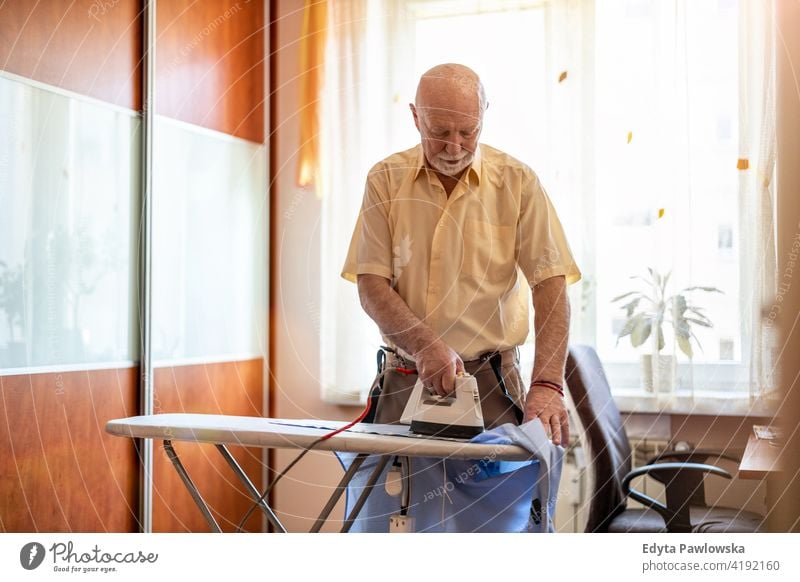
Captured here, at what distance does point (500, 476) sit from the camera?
1665 millimetres

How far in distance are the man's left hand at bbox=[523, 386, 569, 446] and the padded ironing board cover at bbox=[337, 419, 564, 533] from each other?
0.03 metres

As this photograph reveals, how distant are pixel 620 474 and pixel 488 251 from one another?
97 centimetres

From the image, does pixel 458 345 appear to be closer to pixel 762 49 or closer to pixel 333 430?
pixel 333 430

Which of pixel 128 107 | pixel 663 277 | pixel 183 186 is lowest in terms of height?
pixel 663 277

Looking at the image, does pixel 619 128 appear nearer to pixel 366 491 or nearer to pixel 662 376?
pixel 662 376

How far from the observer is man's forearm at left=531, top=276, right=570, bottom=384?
1735 millimetres

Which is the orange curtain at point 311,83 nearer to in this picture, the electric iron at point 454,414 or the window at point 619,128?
the window at point 619,128

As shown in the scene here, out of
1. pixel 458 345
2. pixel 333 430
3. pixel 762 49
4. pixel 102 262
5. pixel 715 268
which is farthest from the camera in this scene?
pixel 102 262

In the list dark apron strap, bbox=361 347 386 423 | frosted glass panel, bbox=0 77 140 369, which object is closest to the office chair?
dark apron strap, bbox=361 347 386 423

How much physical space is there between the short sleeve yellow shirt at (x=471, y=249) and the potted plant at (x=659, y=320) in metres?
0.78

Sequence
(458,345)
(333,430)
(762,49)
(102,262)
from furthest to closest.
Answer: (102,262), (762,49), (458,345), (333,430)

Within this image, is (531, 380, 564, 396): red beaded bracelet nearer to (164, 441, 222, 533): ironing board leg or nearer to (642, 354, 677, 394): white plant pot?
(164, 441, 222, 533): ironing board leg
